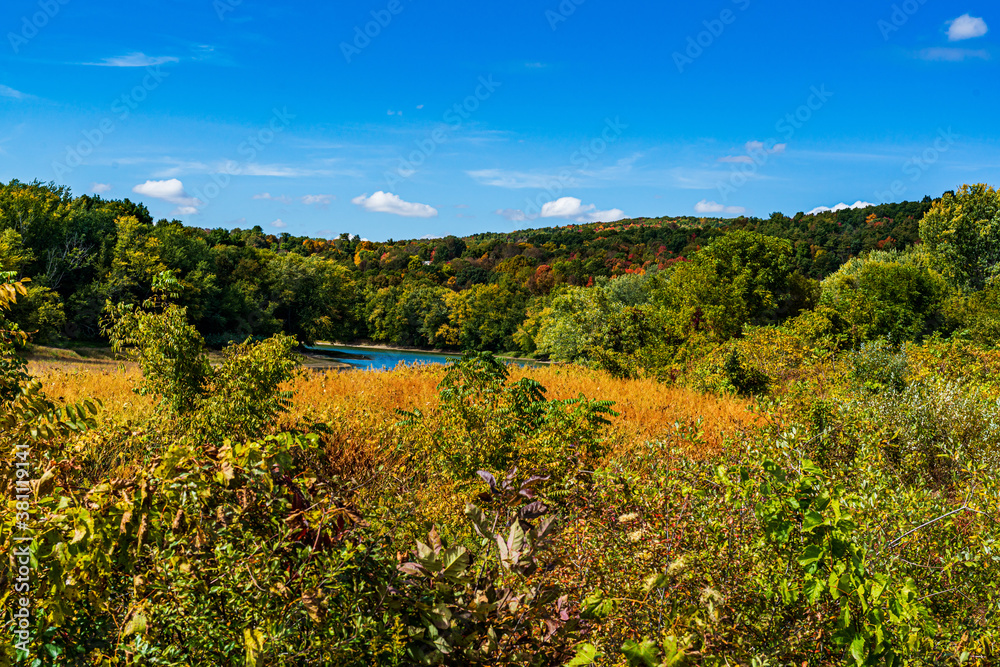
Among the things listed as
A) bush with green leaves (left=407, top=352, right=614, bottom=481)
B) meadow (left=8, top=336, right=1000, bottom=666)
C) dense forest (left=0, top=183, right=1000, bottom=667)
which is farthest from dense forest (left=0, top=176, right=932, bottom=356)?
meadow (left=8, top=336, right=1000, bottom=666)

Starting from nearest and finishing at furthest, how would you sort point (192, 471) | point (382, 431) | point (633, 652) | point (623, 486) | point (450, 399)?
point (633, 652)
point (192, 471)
point (623, 486)
point (450, 399)
point (382, 431)

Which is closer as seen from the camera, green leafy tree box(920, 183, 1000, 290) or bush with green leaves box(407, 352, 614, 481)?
bush with green leaves box(407, 352, 614, 481)

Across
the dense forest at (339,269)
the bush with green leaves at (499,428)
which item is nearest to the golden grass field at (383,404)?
the bush with green leaves at (499,428)

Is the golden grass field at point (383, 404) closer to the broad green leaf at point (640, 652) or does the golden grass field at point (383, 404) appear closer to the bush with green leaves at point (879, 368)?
the bush with green leaves at point (879, 368)

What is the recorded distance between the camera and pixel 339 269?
201 feet

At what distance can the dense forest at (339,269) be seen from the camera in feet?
135

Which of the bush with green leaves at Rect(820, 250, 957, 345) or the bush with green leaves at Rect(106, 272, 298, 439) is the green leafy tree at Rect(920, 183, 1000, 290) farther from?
the bush with green leaves at Rect(106, 272, 298, 439)

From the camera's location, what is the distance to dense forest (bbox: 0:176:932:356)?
41125 mm

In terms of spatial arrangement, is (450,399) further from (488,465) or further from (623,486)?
(623,486)

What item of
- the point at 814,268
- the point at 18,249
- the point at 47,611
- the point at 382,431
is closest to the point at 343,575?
the point at 47,611

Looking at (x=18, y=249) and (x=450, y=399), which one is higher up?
(x=18, y=249)

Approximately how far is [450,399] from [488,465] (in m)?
0.87

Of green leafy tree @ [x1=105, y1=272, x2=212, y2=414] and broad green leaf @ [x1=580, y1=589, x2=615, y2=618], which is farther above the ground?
green leafy tree @ [x1=105, y1=272, x2=212, y2=414]

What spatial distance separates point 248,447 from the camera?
1767 millimetres
